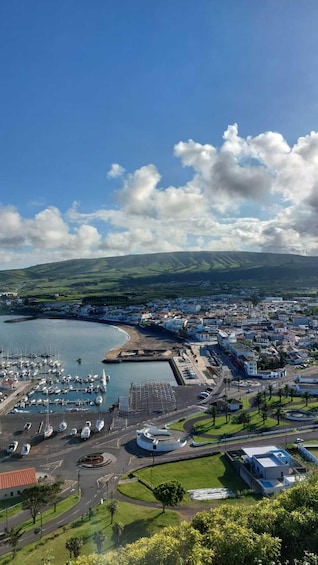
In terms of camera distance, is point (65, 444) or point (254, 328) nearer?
point (65, 444)

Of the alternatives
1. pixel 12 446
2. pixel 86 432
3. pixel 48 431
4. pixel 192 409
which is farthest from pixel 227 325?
pixel 12 446

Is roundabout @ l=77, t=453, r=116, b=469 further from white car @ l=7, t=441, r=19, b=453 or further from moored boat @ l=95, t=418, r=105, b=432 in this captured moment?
white car @ l=7, t=441, r=19, b=453

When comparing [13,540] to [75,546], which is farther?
[13,540]

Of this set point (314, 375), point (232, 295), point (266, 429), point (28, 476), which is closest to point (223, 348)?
point (314, 375)

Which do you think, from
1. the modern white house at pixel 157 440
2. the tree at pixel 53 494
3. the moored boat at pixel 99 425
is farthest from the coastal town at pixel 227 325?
the tree at pixel 53 494

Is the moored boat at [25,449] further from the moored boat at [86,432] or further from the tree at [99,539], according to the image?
the tree at [99,539]

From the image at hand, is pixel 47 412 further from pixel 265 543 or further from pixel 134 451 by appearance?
pixel 265 543

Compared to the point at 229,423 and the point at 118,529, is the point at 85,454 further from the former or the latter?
the point at 229,423
